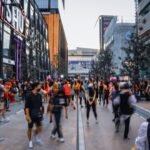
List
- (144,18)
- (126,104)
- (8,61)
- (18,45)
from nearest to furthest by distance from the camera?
(126,104) → (8,61) → (18,45) → (144,18)

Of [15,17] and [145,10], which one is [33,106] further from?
[145,10]

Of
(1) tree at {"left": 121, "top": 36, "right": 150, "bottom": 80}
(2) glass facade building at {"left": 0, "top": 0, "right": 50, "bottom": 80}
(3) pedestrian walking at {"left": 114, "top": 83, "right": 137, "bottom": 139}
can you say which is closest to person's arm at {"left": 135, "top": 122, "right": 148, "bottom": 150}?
(3) pedestrian walking at {"left": 114, "top": 83, "right": 137, "bottom": 139}

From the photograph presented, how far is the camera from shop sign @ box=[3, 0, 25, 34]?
48.0 m

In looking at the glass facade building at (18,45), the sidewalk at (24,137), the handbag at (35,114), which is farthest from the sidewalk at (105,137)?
the glass facade building at (18,45)

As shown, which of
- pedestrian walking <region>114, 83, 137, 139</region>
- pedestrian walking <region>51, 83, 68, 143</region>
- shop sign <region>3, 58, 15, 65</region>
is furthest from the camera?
shop sign <region>3, 58, 15, 65</region>

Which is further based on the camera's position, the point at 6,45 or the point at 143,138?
the point at 6,45

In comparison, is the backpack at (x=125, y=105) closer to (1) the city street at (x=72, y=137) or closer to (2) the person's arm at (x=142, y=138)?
(1) the city street at (x=72, y=137)

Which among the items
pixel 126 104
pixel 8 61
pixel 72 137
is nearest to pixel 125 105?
pixel 126 104

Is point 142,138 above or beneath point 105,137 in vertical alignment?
above

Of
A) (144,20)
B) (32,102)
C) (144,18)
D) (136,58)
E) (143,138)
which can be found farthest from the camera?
(144,18)

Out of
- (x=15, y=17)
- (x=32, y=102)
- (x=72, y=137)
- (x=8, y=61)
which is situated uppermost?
(x=15, y=17)

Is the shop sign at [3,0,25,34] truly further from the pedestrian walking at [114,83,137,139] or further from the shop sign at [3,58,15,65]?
the pedestrian walking at [114,83,137,139]

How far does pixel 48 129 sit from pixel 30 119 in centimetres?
402

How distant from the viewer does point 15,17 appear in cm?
5259
